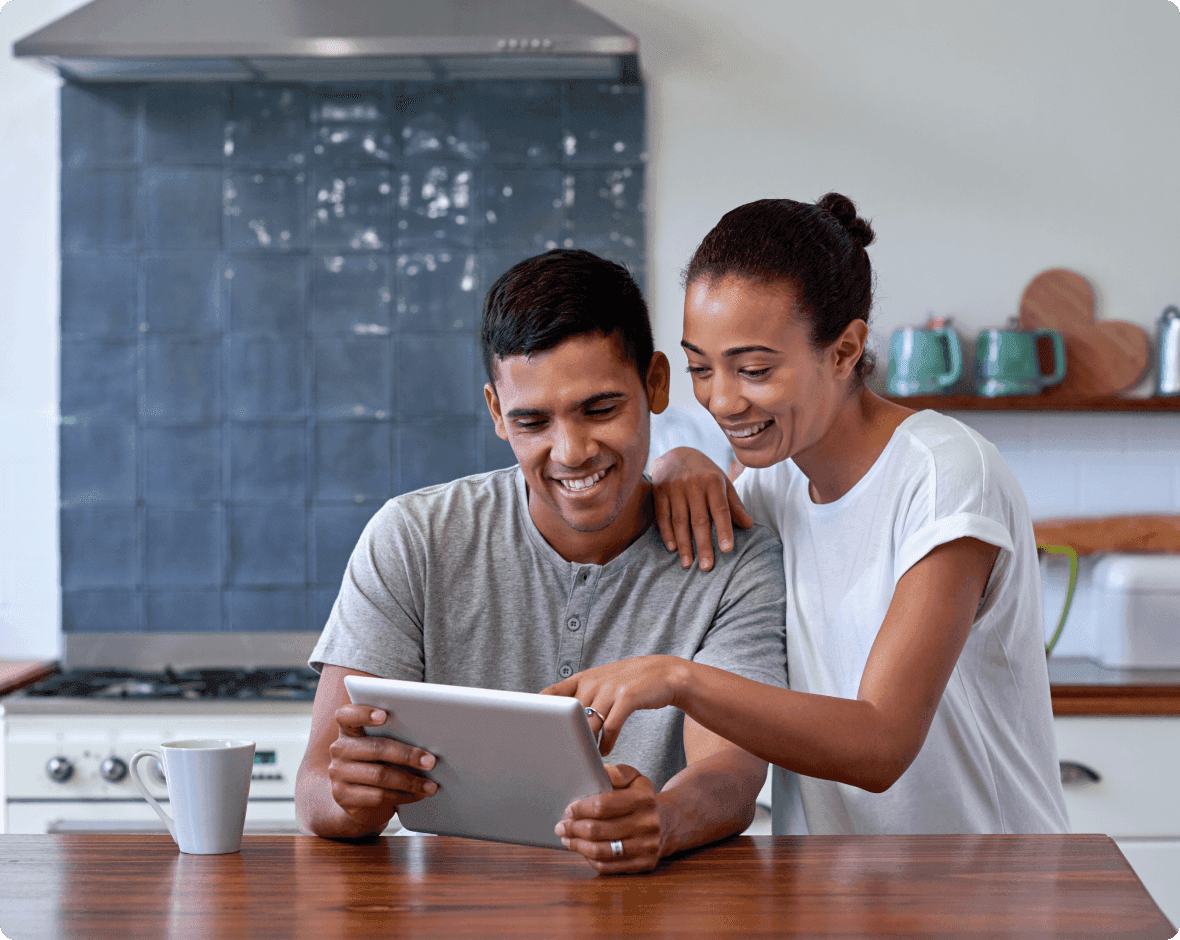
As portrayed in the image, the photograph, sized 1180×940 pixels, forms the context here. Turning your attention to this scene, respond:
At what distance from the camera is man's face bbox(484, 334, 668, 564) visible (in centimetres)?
122

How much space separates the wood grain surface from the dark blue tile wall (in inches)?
45.1

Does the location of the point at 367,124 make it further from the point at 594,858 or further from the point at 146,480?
the point at 594,858

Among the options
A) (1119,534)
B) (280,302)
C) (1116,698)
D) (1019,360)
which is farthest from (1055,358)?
(280,302)

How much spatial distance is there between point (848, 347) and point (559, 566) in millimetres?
422

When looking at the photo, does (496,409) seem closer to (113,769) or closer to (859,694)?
(859,694)

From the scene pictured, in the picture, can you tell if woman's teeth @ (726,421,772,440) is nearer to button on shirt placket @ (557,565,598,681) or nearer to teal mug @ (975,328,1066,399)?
button on shirt placket @ (557,565,598,681)

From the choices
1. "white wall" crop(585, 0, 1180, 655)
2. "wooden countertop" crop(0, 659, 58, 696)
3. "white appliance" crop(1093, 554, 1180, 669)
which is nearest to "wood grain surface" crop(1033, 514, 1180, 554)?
"white wall" crop(585, 0, 1180, 655)

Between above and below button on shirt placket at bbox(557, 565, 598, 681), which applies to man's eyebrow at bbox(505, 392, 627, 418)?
above

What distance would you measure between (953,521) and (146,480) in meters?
2.08

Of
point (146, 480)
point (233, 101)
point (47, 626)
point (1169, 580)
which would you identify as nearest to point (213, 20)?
point (233, 101)

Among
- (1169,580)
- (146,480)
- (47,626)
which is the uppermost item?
(146,480)

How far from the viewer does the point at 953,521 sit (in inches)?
43.9

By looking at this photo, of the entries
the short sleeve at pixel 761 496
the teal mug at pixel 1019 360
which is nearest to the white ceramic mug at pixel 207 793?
the short sleeve at pixel 761 496

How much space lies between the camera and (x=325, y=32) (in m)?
2.21
